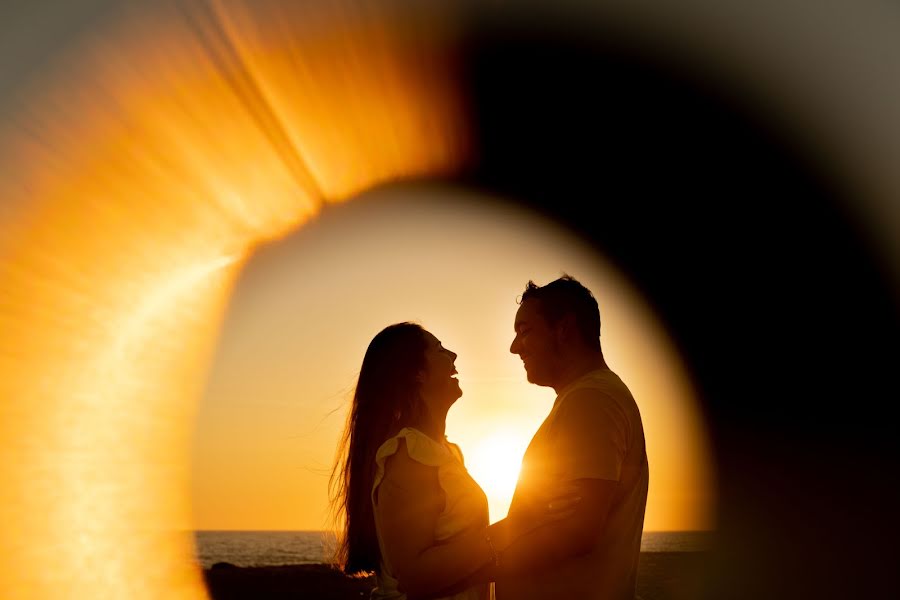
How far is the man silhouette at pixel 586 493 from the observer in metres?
2.59

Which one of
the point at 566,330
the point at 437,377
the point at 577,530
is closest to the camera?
the point at 577,530

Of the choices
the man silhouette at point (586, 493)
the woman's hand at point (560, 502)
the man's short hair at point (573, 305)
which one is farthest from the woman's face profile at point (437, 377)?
the woman's hand at point (560, 502)

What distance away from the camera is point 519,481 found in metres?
2.78

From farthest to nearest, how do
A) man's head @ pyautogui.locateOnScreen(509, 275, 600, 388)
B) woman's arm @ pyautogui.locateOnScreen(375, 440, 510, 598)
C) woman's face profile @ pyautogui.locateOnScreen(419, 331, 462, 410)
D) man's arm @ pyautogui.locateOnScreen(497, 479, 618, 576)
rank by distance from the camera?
woman's face profile @ pyautogui.locateOnScreen(419, 331, 462, 410) → man's head @ pyautogui.locateOnScreen(509, 275, 600, 388) → woman's arm @ pyautogui.locateOnScreen(375, 440, 510, 598) → man's arm @ pyautogui.locateOnScreen(497, 479, 618, 576)

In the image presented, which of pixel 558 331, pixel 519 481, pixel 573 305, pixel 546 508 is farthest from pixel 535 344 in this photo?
pixel 546 508

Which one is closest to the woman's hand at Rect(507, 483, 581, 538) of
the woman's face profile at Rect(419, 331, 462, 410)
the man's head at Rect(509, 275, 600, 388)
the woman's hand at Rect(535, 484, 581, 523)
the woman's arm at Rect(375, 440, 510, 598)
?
the woman's hand at Rect(535, 484, 581, 523)

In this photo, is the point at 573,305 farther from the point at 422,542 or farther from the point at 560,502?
the point at 422,542

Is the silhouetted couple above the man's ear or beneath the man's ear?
beneath

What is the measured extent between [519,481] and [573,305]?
0.79 metres

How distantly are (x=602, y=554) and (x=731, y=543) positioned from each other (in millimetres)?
21714

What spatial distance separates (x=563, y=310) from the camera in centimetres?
317

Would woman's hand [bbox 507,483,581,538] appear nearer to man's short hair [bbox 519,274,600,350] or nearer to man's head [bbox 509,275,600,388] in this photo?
man's head [bbox 509,275,600,388]

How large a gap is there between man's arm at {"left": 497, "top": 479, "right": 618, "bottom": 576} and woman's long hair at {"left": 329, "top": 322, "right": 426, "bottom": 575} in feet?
3.07

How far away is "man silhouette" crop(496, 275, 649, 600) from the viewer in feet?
8.51
